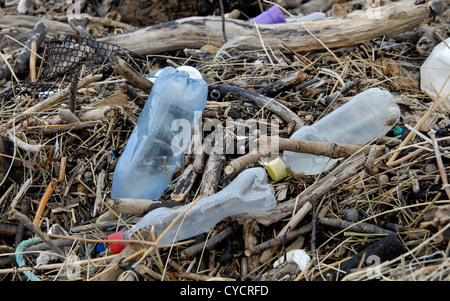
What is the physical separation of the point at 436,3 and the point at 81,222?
3.87 metres

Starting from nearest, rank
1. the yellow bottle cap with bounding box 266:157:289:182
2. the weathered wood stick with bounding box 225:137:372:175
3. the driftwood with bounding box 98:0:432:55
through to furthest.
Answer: the weathered wood stick with bounding box 225:137:372:175 → the yellow bottle cap with bounding box 266:157:289:182 → the driftwood with bounding box 98:0:432:55

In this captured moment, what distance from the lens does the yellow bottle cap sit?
223 cm

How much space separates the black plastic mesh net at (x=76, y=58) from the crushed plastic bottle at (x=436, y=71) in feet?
7.23

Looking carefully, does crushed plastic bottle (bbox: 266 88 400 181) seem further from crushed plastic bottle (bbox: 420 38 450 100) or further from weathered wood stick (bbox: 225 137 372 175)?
crushed plastic bottle (bbox: 420 38 450 100)

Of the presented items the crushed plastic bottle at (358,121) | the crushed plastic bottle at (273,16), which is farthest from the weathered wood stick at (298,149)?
the crushed plastic bottle at (273,16)

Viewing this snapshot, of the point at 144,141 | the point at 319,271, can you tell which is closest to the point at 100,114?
the point at 144,141

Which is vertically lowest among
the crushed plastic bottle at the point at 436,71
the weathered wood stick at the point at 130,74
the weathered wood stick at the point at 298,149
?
the crushed plastic bottle at the point at 436,71

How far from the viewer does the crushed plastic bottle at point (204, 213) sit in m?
2.01

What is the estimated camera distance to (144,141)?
246 centimetres

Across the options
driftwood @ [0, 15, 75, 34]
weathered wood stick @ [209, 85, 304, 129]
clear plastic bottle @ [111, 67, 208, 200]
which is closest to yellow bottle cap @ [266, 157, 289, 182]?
weathered wood stick @ [209, 85, 304, 129]

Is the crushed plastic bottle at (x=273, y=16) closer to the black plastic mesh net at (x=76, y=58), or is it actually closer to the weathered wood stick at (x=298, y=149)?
the black plastic mesh net at (x=76, y=58)

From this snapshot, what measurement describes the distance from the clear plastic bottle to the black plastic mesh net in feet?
3.83

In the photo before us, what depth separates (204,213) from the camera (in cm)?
202

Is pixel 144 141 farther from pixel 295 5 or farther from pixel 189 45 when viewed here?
pixel 295 5
